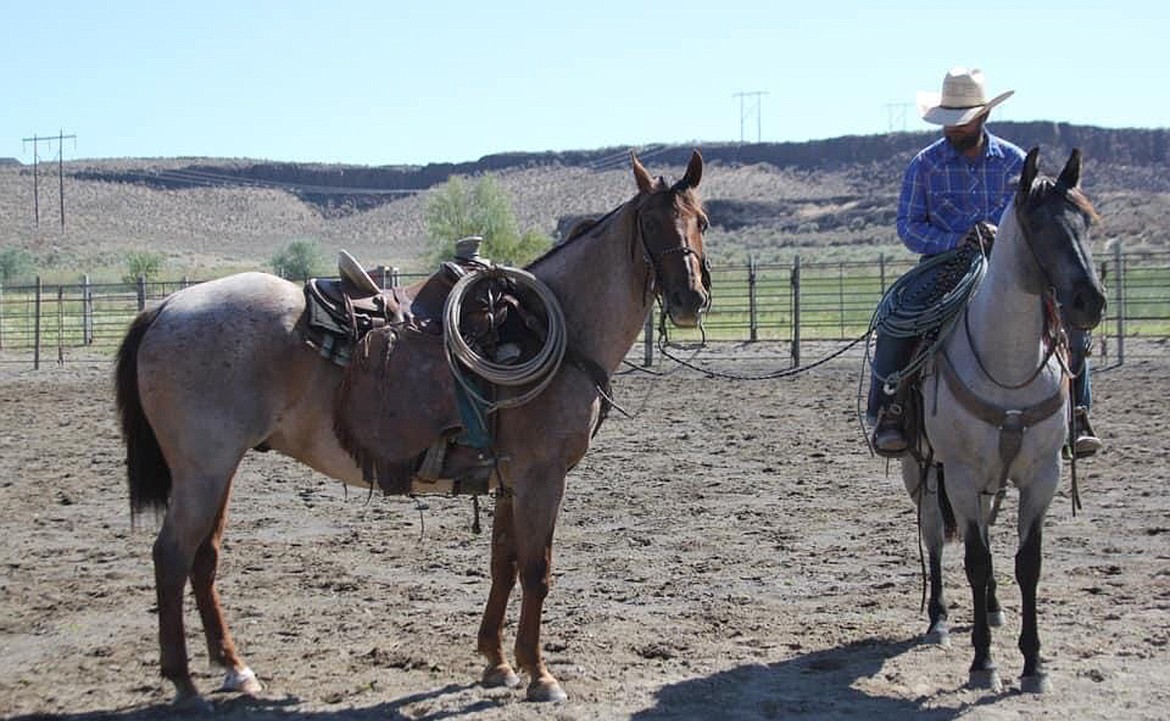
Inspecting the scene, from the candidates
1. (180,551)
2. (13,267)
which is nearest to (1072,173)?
(180,551)

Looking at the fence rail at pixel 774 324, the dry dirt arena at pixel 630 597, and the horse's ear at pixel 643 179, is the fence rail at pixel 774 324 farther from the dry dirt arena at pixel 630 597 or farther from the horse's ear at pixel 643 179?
the horse's ear at pixel 643 179

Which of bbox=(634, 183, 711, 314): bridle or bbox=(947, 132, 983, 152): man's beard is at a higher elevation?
bbox=(947, 132, 983, 152): man's beard

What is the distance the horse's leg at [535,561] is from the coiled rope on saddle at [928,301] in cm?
174

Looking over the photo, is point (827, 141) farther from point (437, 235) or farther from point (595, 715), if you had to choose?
point (595, 715)

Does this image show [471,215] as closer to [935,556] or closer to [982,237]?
[935,556]

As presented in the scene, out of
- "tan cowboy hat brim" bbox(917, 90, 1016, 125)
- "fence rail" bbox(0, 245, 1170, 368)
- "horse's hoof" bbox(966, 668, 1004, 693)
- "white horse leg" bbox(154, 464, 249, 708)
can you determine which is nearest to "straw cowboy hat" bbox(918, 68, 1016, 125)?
"tan cowboy hat brim" bbox(917, 90, 1016, 125)

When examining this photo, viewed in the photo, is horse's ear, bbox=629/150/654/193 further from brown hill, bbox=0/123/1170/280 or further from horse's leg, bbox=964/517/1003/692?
brown hill, bbox=0/123/1170/280

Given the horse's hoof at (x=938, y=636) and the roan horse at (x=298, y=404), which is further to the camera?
the horse's hoof at (x=938, y=636)

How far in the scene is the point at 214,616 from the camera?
18.1 feet

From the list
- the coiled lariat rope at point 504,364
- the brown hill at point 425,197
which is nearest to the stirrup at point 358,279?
the coiled lariat rope at point 504,364

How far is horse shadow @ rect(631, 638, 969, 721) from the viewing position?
504 centimetres

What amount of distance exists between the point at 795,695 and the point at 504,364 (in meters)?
1.78

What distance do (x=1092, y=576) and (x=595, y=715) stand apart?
3301 millimetres

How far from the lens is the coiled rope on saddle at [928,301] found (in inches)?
227
